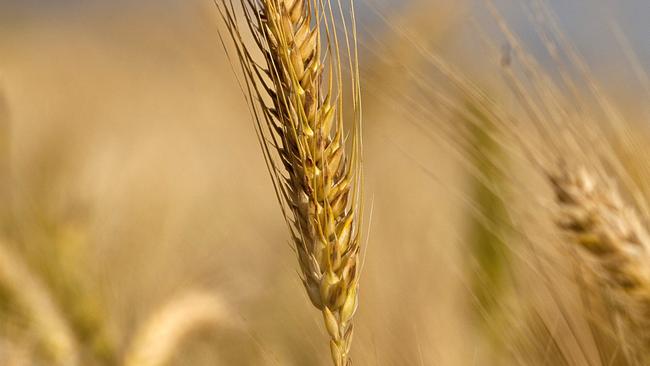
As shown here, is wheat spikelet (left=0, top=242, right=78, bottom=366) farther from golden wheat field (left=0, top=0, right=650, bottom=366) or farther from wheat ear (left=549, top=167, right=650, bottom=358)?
wheat ear (left=549, top=167, right=650, bottom=358)

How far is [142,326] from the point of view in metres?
1.09

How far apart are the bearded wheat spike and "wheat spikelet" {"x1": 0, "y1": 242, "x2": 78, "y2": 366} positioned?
1.34 ft

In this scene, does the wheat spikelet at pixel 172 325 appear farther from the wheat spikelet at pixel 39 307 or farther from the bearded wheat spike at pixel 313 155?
the bearded wheat spike at pixel 313 155

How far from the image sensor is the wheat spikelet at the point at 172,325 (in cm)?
103

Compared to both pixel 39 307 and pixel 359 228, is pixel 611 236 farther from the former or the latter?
pixel 39 307

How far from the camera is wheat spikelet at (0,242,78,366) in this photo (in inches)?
41.8

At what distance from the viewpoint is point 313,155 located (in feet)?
2.39

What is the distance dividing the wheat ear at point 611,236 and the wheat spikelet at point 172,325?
1.51 ft

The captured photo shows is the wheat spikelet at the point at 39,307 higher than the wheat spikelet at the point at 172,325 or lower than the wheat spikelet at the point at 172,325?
lower

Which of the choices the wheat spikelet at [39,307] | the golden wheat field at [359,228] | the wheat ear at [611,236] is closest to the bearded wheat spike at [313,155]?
the golden wheat field at [359,228]

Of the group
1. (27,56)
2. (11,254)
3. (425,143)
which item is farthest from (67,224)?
(27,56)

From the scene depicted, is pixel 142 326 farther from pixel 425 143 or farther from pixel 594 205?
pixel 425 143

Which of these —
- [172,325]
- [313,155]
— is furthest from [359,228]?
[172,325]

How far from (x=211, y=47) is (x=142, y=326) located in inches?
60.8
